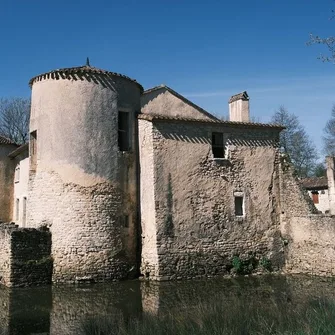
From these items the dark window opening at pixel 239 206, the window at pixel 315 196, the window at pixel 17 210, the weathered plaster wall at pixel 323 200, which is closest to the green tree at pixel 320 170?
the window at pixel 315 196

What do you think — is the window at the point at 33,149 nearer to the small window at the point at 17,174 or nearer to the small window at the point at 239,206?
the small window at the point at 17,174

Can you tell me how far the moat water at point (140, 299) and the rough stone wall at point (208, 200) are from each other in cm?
112

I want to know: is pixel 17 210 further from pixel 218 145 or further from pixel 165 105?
pixel 218 145

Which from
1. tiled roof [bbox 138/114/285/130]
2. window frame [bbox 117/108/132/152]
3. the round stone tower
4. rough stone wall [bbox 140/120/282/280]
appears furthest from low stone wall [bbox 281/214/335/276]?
window frame [bbox 117/108/132/152]

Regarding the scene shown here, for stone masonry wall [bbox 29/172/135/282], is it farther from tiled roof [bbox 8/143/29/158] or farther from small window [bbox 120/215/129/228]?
tiled roof [bbox 8/143/29/158]

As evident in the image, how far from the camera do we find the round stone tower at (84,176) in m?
15.4

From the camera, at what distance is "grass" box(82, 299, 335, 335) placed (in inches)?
261

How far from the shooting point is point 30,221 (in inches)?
658

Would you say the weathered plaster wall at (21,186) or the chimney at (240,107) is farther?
the weathered plaster wall at (21,186)

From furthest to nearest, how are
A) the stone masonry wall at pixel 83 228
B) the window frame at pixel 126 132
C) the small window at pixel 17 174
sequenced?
the small window at pixel 17 174 < the window frame at pixel 126 132 < the stone masonry wall at pixel 83 228

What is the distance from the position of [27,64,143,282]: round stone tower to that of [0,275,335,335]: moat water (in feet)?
3.57

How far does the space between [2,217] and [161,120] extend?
12.1m

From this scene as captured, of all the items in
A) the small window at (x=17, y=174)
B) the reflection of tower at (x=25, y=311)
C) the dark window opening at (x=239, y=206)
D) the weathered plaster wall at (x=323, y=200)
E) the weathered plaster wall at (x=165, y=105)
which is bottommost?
the reflection of tower at (x=25, y=311)

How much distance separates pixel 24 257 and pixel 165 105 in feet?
37.1
